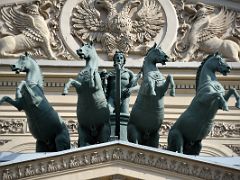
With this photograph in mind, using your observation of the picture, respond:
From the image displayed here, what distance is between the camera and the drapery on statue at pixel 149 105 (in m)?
9.05

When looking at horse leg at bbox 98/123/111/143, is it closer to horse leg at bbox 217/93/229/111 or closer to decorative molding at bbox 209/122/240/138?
horse leg at bbox 217/93/229/111

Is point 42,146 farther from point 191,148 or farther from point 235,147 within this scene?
point 235,147

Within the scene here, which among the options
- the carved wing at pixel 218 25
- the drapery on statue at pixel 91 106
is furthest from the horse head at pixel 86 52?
the carved wing at pixel 218 25

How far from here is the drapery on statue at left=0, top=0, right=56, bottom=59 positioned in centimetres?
1284

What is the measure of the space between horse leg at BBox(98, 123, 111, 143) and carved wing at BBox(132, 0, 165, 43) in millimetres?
3827

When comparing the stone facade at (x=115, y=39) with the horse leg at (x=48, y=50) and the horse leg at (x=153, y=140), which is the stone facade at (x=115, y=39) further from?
the horse leg at (x=153, y=140)

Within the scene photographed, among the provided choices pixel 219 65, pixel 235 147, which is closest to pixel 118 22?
pixel 235 147

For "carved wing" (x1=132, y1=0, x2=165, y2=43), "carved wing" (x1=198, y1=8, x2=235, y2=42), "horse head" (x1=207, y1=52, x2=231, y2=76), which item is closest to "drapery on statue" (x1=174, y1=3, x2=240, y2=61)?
"carved wing" (x1=198, y1=8, x2=235, y2=42)

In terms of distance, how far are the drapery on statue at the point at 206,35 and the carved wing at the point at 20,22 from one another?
1.78m

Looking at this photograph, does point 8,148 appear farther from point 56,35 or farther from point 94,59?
point 94,59

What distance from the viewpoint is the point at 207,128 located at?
9.21 m

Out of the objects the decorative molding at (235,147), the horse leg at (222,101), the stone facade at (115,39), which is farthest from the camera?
the stone facade at (115,39)

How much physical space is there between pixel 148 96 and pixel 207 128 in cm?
63

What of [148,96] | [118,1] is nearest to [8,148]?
[118,1]
